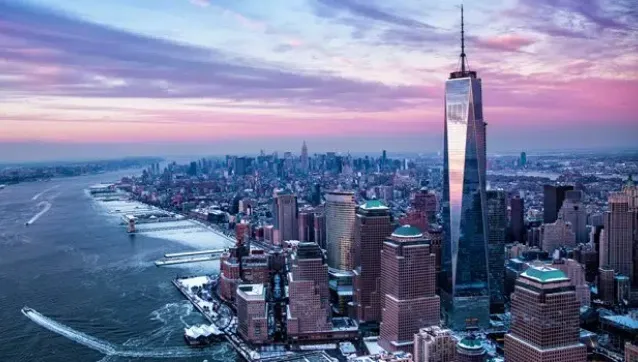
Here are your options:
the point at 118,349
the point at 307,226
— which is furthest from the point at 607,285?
the point at 307,226

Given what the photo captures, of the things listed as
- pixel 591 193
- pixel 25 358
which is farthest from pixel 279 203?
pixel 25 358

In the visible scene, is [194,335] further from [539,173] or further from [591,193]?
[539,173]

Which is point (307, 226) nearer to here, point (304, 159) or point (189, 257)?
point (189, 257)

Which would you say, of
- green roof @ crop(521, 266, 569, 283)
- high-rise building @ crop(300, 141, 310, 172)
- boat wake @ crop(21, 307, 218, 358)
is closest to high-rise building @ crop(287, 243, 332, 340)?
boat wake @ crop(21, 307, 218, 358)

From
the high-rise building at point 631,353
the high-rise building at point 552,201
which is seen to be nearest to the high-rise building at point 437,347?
the high-rise building at point 631,353

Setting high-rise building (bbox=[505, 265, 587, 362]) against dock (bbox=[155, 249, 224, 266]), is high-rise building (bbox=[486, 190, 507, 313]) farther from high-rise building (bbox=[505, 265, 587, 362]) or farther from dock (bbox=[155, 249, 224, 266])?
dock (bbox=[155, 249, 224, 266])

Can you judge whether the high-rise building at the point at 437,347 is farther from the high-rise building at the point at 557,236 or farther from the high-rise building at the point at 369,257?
the high-rise building at the point at 557,236
